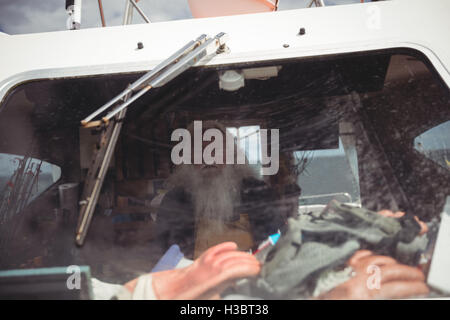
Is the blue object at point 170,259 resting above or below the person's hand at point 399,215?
below

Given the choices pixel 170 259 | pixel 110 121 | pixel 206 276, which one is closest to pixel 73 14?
pixel 110 121

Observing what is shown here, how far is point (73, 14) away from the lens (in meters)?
1.60

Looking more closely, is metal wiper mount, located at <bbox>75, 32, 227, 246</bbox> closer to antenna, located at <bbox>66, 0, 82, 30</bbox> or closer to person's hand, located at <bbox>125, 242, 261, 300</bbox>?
person's hand, located at <bbox>125, 242, 261, 300</bbox>

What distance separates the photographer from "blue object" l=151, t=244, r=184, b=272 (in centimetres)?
114

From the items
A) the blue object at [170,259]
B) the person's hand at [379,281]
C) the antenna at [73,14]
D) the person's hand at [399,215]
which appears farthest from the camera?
the antenna at [73,14]

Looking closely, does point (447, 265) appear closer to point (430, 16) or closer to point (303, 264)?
point (303, 264)

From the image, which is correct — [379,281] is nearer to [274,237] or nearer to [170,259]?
[274,237]

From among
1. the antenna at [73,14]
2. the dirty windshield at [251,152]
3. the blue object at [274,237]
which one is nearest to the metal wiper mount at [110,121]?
the dirty windshield at [251,152]

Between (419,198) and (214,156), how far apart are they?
2.73ft

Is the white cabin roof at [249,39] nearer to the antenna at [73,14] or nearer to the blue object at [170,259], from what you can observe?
the antenna at [73,14]

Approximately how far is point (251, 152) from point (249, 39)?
0.49 meters

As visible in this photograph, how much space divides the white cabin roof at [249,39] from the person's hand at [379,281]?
75 centimetres

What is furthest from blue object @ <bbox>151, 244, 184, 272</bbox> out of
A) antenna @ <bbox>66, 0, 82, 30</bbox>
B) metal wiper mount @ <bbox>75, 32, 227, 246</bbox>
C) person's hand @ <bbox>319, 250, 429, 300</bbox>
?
antenna @ <bbox>66, 0, 82, 30</bbox>

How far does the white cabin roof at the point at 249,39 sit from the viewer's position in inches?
48.5
